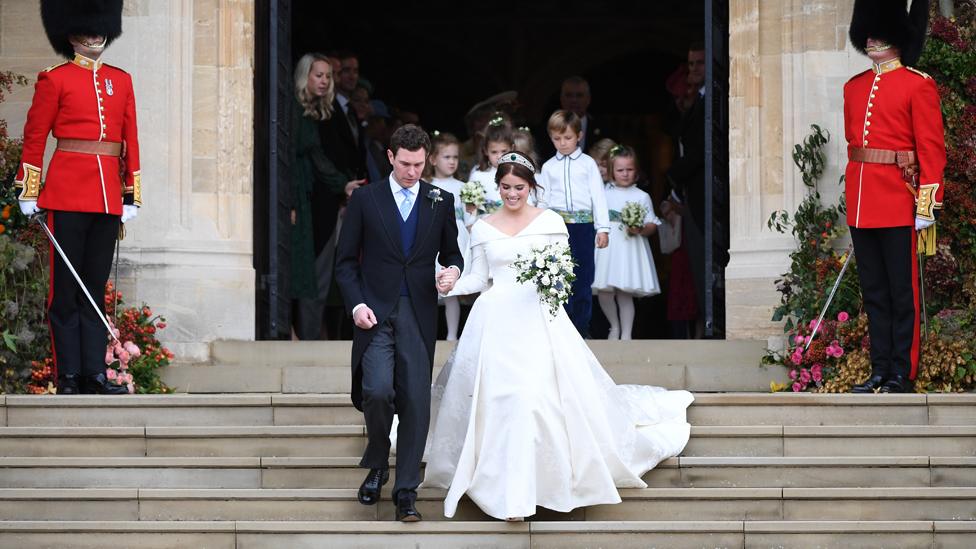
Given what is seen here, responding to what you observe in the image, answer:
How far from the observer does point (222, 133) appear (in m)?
11.6

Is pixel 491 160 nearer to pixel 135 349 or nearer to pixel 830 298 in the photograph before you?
pixel 830 298

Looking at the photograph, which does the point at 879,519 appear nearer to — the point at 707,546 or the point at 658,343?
the point at 707,546

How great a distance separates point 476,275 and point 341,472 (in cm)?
115

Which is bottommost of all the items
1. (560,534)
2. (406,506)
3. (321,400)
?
(560,534)

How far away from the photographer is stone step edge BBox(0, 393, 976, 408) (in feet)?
29.3

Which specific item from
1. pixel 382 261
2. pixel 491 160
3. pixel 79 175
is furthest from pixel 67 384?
pixel 491 160

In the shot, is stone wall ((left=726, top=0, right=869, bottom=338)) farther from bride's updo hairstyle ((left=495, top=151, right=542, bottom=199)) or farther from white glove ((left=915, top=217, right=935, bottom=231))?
bride's updo hairstyle ((left=495, top=151, right=542, bottom=199))

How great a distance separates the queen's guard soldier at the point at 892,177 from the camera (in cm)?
945

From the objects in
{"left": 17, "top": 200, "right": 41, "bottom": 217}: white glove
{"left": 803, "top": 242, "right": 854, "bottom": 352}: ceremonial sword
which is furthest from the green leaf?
{"left": 803, "top": 242, "right": 854, "bottom": 352}: ceremonial sword

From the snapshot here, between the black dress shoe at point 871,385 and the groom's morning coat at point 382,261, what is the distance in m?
2.65

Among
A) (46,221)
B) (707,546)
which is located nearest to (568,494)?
(707,546)

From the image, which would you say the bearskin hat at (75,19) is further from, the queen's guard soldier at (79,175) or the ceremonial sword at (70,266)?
the ceremonial sword at (70,266)

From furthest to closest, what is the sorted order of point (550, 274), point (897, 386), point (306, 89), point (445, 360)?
point (306, 89)
point (445, 360)
point (897, 386)
point (550, 274)

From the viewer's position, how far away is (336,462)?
8.44m
